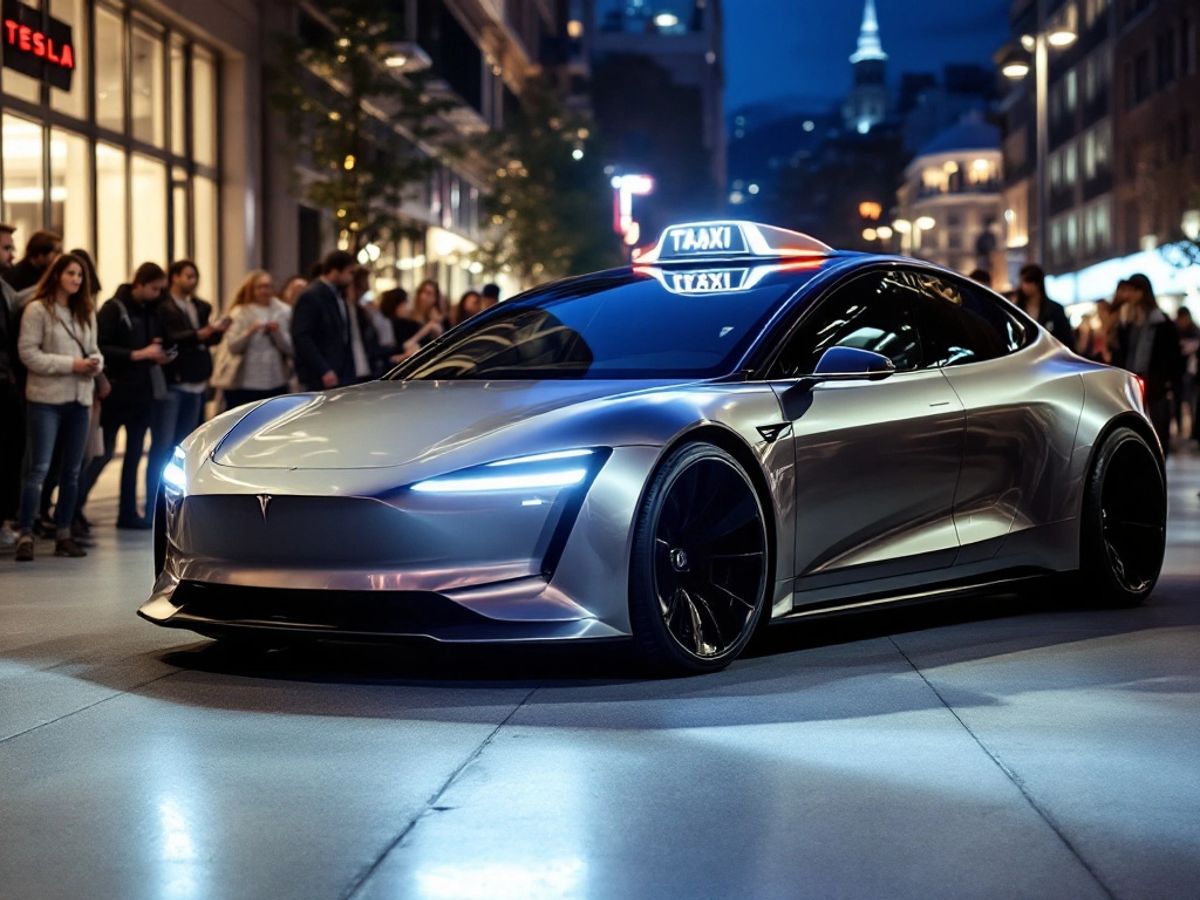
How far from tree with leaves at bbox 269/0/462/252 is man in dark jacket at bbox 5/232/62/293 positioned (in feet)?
45.8

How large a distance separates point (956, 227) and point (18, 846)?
176 m

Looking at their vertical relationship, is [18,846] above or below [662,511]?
below

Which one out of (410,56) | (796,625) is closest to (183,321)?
(796,625)

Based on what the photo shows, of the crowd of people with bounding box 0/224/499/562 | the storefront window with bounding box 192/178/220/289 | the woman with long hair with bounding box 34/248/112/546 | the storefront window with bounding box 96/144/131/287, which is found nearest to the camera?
the crowd of people with bounding box 0/224/499/562

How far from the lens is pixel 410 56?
35219 mm

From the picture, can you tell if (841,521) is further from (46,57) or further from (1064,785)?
(46,57)

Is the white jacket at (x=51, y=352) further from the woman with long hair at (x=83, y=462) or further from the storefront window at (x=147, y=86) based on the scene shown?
the storefront window at (x=147, y=86)

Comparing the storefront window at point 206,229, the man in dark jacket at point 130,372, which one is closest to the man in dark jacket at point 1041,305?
the man in dark jacket at point 130,372

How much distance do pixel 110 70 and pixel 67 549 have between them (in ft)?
41.8

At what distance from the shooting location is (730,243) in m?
8.74

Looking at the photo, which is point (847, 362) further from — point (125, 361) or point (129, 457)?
point (129, 457)

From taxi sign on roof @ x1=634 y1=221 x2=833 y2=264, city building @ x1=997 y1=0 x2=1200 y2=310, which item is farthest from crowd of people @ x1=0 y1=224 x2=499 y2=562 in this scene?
city building @ x1=997 y1=0 x2=1200 y2=310

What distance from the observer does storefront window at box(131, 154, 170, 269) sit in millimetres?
24484

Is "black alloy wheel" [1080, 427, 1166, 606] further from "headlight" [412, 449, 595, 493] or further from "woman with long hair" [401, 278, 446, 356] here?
"woman with long hair" [401, 278, 446, 356]
